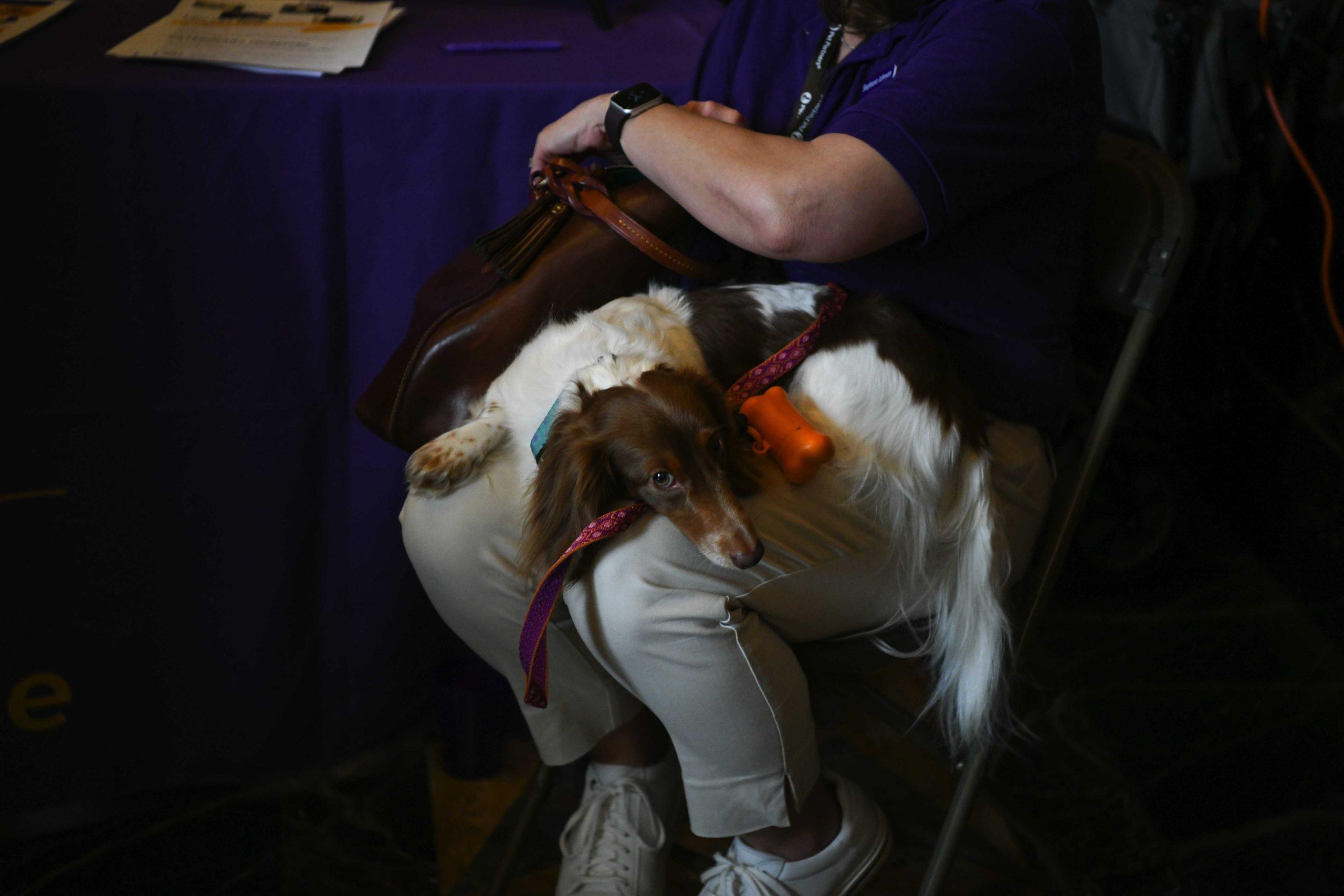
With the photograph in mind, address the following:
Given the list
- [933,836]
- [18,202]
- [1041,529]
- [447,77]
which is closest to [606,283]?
[447,77]

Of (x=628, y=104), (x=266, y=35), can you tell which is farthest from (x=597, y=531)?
(x=266, y=35)

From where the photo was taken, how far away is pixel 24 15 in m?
1.42

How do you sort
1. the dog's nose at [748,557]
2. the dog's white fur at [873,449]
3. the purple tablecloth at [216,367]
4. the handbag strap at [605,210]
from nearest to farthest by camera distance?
the dog's nose at [748,557] < the dog's white fur at [873,449] < the handbag strap at [605,210] < the purple tablecloth at [216,367]

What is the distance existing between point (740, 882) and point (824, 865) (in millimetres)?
106

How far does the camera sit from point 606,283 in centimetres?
117

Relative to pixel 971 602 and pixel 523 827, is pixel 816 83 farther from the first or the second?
pixel 523 827

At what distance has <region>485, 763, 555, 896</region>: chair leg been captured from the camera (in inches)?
51.5

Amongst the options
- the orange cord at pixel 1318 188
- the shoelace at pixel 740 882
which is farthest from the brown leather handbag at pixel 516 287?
the orange cord at pixel 1318 188

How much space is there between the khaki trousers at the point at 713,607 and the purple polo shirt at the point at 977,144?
0.13 metres

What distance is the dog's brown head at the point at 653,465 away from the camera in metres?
0.91

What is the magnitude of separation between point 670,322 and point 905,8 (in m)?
0.46

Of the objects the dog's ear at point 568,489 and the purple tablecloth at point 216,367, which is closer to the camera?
the dog's ear at point 568,489

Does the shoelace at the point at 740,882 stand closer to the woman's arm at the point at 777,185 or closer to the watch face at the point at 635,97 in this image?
the woman's arm at the point at 777,185

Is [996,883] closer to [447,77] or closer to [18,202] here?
[447,77]
